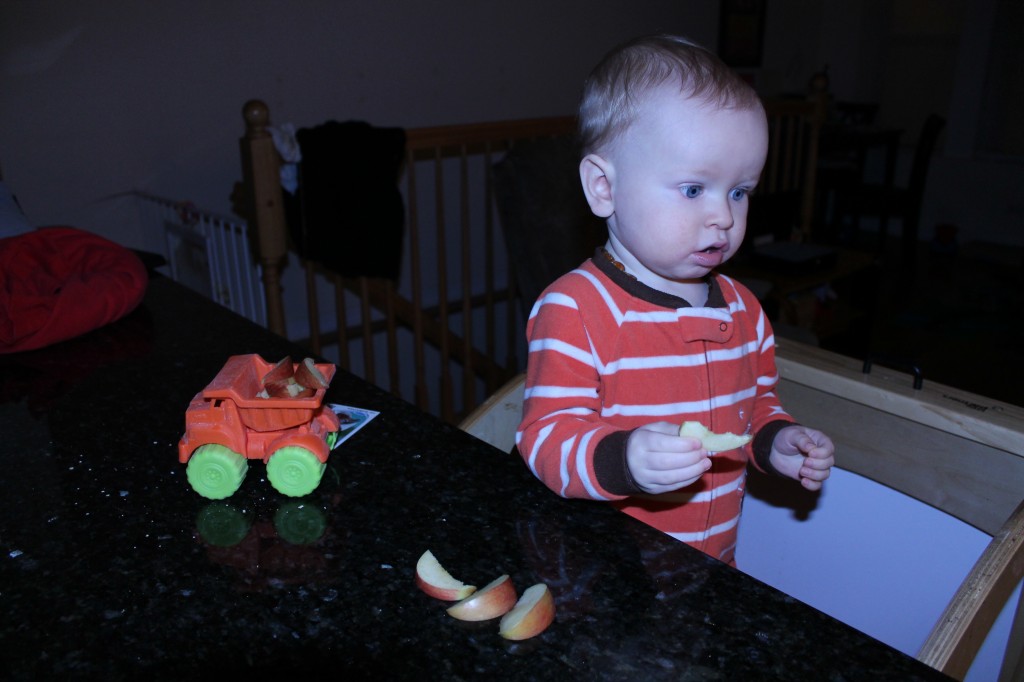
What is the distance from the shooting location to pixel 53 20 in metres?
2.42

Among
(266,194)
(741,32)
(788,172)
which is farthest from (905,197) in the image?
(266,194)

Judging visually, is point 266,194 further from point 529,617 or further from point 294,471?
point 529,617

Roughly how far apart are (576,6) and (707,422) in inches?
129

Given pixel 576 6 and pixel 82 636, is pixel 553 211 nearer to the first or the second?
pixel 576 6

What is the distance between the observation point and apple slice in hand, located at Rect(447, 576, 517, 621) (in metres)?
0.50

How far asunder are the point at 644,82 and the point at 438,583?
1.75 ft

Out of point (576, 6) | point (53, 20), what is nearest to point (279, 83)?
point (53, 20)

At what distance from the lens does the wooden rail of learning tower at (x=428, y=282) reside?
221 centimetres

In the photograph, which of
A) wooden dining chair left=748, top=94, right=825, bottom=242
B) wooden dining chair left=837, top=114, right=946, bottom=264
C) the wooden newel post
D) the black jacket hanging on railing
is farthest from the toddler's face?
wooden dining chair left=837, top=114, right=946, bottom=264

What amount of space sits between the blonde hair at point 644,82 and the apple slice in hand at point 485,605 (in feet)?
1.60

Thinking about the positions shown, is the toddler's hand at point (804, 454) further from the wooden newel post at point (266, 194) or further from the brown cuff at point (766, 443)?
the wooden newel post at point (266, 194)

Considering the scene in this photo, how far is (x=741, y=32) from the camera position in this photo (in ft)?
14.8

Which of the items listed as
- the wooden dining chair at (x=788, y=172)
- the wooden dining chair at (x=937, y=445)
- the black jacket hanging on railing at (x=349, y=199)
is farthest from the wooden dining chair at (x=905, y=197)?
the wooden dining chair at (x=937, y=445)

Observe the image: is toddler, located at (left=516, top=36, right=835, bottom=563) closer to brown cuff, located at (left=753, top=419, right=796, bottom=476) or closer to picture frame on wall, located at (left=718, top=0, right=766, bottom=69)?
brown cuff, located at (left=753, top=419, right=796, bottom=476)
